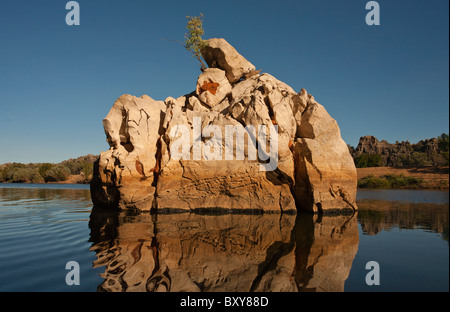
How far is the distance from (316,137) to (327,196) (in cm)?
276

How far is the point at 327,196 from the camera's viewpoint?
11.9 meters

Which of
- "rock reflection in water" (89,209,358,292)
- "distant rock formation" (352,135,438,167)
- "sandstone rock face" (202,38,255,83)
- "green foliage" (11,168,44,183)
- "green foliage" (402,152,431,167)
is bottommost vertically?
"rock reflection in water" (89,209,358,292)

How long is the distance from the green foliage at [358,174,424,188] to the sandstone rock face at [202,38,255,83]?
2611 cm

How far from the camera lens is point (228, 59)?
1647 centimetres

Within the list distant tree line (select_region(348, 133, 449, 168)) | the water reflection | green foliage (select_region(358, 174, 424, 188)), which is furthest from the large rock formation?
distant tree line (select_region(348, 133, 449, 168))

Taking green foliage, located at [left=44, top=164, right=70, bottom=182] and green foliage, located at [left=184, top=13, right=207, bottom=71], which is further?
green foliage, located at [left=44, top=164, right=70, bottom=182]

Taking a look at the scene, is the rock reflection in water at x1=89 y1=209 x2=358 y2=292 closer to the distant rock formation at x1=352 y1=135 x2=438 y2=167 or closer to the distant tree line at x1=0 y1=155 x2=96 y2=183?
the distant tree line at x1=0 y1=155 x2=96 y2=183

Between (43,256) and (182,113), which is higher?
(182,113)

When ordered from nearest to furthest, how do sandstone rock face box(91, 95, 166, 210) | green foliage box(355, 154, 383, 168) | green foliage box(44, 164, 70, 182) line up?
sandstone rock face box(91, 95, 166, 210) → green foliage box(355, 154, 383, 168) → green foliage box(44, 164, 70, 182)

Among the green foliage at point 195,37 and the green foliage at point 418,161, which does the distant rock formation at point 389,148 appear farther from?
the green foliage at point 195,37

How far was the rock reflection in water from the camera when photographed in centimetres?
453
